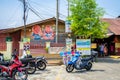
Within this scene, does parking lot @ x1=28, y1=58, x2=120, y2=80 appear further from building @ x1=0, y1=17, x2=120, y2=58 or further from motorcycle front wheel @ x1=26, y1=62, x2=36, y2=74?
building @ x1=0, y1=17, x2=120, y2=58

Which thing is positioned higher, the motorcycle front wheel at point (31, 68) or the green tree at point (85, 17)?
the green tree at point (85, 17)

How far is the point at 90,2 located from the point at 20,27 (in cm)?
844

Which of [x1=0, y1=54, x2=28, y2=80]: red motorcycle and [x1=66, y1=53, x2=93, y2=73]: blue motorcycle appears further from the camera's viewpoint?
[x1=66, y1=53, x2=93, y2=73]: blue motorcycle

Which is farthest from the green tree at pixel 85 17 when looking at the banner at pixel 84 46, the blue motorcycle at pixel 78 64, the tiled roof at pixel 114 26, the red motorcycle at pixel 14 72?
the red motorcycle at pixel 14 72

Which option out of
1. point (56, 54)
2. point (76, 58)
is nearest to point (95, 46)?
point (56, 54)

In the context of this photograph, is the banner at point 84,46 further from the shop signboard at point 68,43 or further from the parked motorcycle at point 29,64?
the parked motorcycle at point 29,64

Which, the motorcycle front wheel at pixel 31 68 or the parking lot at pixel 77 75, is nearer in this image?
the parking lot at pixel 77 75

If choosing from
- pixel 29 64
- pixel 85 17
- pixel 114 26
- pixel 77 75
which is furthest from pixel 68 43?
pixel 114 26

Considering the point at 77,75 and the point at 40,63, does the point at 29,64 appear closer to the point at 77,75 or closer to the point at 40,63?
the point at 40,63

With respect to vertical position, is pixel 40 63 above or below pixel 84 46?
below

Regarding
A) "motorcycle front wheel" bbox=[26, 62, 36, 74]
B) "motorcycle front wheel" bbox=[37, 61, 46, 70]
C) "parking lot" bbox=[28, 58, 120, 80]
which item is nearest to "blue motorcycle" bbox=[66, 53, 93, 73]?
"parking lot" bbox=[28, 58, 120, 80]

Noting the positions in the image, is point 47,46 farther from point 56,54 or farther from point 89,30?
point 89,30

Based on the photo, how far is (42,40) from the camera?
31.0 m

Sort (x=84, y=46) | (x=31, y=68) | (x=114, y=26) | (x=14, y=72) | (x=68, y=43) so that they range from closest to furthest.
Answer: (x=14, y=72) < (x=31, y=68) < (x=68, y=43) < (x=84, y=46) < (x=114, y=26)
